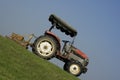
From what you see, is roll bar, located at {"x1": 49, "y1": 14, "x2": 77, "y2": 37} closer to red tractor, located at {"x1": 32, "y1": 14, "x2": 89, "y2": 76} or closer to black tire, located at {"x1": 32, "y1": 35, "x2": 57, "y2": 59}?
red tractor, located at {"x1": 32, "y1": 14, "x2": 89, "y2": 76}

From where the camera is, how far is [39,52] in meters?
18.7

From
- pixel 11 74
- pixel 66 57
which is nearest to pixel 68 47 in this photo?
pixel 66 57

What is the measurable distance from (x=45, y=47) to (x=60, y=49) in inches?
42.6

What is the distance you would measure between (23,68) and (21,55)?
6.21 feet

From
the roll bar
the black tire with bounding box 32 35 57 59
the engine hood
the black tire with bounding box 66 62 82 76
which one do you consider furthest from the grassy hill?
the engine hood

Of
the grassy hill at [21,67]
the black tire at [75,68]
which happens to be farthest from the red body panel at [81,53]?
the grassy hill at [21,67]

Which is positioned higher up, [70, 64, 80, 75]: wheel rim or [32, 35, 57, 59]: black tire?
[32, 35, 57, 59]: black tire

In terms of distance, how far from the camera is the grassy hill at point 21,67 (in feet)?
37.9

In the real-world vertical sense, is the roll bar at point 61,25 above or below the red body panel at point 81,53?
above

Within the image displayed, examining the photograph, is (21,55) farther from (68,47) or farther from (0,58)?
(68,47)

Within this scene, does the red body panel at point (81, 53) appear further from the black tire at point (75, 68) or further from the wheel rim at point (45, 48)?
the wheel rim at point (45, 48)

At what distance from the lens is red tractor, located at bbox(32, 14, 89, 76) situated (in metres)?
18.7

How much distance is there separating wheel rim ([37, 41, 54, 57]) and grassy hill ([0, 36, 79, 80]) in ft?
10.4

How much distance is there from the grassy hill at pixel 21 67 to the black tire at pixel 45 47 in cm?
314
